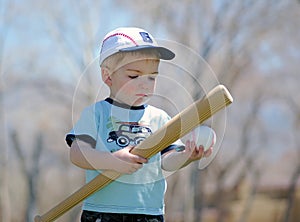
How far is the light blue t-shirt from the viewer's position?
1.60 m

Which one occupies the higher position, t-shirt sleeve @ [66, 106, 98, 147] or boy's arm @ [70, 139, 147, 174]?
t-shirt sleeve @ [66, 106, 98, 147]

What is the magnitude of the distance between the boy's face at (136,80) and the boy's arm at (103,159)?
13cm

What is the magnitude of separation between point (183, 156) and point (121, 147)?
14 centimetres

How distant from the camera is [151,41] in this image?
1631 mm

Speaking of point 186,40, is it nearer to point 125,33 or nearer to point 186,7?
point 186,7

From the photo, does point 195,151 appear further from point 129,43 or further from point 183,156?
point 129,43

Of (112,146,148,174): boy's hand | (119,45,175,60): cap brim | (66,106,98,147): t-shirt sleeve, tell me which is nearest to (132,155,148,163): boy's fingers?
(112,146,148,174): boy's hand

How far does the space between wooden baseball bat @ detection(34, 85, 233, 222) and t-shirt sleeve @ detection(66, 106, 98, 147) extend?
0.32ft

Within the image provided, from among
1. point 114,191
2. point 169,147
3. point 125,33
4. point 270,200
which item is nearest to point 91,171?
point 114,191

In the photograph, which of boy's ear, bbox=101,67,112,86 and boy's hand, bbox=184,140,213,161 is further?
boy's ear, bbox=101,67,112,86

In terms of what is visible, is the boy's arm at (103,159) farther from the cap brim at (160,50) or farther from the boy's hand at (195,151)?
the cap brim at (160,50)

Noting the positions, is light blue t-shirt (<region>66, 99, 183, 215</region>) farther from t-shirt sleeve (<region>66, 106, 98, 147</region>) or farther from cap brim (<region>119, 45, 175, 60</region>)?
cap brim (<region>119, 45, 175, 60</region>)

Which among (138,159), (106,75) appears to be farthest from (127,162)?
(106,75)

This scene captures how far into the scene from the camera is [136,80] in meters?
1.58
